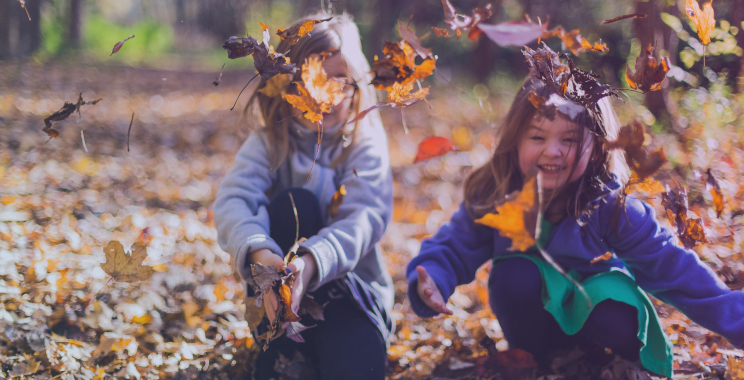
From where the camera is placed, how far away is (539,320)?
1.53 m

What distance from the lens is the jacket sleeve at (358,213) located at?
1.42 meters

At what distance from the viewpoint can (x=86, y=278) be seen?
211 centimetres

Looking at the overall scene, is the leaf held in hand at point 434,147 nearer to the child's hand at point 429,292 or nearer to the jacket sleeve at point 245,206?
the child's hand at point 429,292

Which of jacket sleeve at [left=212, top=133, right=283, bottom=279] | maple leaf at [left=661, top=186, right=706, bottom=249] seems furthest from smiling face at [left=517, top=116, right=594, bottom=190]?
jacket sleeve at [left=212, top=133, right=283, bottom=279]

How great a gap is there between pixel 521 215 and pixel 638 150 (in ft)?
1.01

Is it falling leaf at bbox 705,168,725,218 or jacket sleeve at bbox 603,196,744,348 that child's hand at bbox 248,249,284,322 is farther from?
falling leaf at bbox 705,168,725,218

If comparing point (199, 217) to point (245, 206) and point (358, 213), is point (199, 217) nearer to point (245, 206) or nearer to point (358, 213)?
point (245, 206)

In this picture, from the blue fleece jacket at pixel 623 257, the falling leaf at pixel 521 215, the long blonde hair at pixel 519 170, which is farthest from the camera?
the long blonde hair at pixel 519 170

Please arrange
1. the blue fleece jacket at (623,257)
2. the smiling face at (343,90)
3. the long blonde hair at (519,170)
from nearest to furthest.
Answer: the blue fleece jacket at (623,257) → the long blonde hair at (519,170) → the smiling face at (343,90)

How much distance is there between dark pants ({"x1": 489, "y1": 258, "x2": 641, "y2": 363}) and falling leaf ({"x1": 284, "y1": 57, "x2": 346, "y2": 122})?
0.79m

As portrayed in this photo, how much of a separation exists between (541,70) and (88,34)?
19.3 metres

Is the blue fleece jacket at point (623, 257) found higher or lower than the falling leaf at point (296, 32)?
lower

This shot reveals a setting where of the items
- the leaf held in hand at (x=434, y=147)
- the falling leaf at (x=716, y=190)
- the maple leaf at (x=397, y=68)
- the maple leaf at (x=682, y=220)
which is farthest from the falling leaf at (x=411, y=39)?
the falling leaf at (x=716, y=190)

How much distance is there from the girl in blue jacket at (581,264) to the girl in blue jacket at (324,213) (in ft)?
0.66
